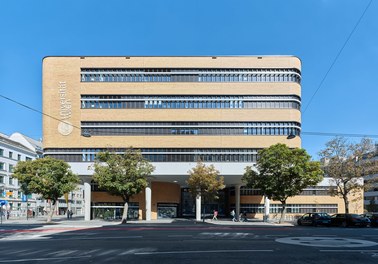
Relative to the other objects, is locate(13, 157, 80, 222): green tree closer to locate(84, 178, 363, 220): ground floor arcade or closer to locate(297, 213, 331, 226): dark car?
locate(84, 178, 363, 220): ground floor arcade

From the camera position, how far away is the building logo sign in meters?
50.2

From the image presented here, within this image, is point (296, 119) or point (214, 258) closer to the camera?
point (214, 258)

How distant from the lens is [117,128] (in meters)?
50.0

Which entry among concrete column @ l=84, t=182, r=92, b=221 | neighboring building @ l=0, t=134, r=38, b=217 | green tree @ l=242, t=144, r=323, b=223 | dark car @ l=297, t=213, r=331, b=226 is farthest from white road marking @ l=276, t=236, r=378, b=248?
neighboring building @ l=0, t=134, r=38, b=217

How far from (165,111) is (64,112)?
14.5m

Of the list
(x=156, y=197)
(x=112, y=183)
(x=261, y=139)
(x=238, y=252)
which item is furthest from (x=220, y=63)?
(x=238, y=252)

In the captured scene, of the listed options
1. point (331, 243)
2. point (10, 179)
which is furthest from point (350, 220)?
point (10, 179)

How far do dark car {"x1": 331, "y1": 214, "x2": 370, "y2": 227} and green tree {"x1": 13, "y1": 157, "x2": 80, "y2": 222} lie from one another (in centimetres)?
2908

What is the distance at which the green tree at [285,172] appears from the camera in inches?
1474

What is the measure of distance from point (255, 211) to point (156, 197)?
55.2 ft

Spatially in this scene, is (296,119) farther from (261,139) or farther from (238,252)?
(238,252)

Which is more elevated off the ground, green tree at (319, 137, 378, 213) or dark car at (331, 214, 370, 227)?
green tree at (319, 137, 378, 213)

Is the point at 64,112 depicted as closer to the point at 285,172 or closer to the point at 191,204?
the point at 191,204

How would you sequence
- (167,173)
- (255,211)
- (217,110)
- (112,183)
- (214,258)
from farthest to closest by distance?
(255,211), (217,110), (167,173), (112,183), (214,258)
